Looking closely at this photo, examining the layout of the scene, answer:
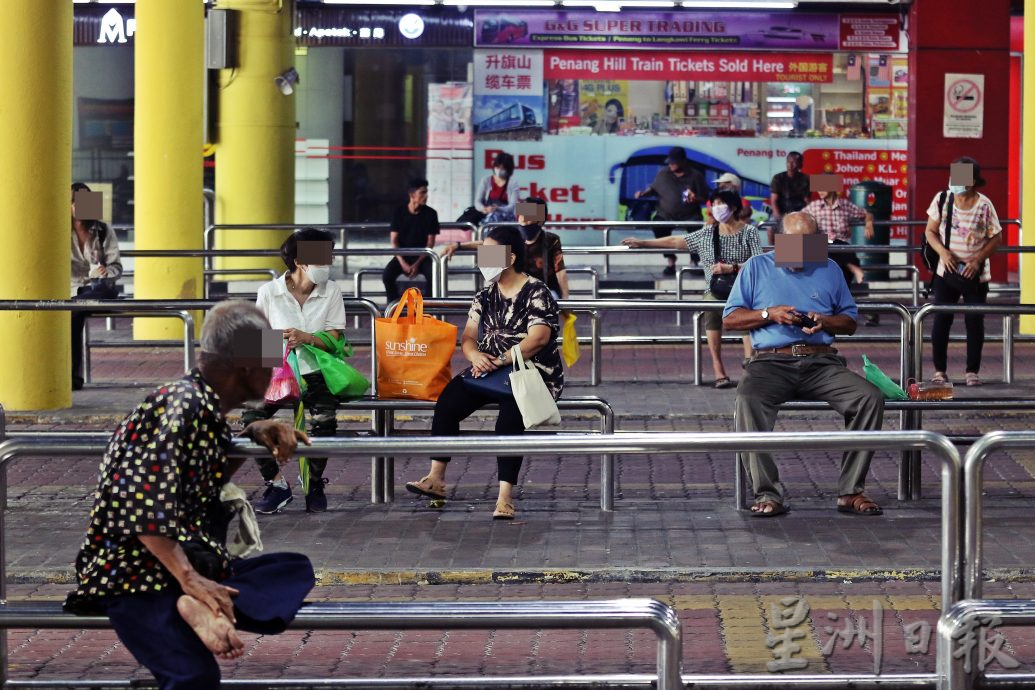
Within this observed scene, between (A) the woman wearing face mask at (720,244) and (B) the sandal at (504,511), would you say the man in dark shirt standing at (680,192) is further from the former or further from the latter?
(B) the sandal at (504,511)

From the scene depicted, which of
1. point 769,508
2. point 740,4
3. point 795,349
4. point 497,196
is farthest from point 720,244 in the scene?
point 740,4

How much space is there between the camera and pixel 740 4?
850 inches

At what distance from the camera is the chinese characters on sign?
6297 mm

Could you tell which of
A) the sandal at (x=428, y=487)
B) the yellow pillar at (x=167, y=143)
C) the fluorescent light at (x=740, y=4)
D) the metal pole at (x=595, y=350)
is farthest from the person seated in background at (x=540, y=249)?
the fluorescent light at (x=740, y=4)

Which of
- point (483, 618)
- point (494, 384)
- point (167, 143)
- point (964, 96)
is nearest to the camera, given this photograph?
point (483, 618)

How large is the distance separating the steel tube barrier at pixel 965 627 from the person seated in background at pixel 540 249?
712 centimetres

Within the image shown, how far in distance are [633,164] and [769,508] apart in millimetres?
13772

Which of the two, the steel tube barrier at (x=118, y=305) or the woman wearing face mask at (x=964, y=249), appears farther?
the woman wearing face mask at (x=964, y=249)

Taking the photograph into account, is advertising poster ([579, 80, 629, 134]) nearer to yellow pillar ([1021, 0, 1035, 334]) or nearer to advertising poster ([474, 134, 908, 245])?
advertising poster ([474, 134, 908, 245])

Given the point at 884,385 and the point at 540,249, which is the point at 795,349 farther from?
the point at 540,249

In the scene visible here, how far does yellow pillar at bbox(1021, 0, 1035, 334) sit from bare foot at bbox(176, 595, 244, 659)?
12937mm

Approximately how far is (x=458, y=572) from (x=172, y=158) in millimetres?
9701

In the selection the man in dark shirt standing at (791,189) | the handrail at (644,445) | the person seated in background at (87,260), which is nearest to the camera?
the handrail at (644,445)

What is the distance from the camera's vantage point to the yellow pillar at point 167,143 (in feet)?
53.5
